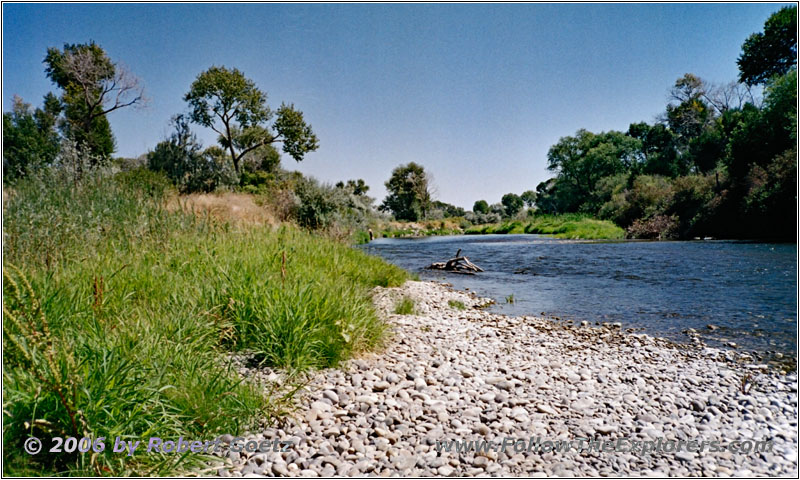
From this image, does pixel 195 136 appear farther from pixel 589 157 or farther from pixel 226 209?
pixel 589 157

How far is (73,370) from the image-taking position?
219 cm

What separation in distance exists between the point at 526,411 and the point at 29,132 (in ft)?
104

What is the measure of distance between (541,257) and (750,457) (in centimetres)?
1483

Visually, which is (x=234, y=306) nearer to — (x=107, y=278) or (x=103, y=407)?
(x=107, y=278)

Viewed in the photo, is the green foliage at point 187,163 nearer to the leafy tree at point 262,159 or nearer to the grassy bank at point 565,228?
the leafy tree at point 262,159

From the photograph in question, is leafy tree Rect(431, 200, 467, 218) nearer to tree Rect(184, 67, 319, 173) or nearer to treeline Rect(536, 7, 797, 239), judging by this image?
treeline Rect(536, 7, 797, 239)

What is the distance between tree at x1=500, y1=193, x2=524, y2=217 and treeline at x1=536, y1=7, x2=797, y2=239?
11.4m

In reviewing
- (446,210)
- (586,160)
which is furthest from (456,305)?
(446,210)

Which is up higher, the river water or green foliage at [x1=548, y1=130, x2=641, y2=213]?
green foliage at [x1=548, y1=130, x2=641, y2=213]

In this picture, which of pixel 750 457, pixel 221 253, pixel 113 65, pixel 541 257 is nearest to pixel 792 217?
pixel 541 257

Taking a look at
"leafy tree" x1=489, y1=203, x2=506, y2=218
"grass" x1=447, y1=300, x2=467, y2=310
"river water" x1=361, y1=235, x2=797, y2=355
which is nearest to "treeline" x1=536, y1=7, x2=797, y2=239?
"river water" x1=361, y1=235, x2=797, y2=355

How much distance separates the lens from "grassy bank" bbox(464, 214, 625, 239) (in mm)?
31097

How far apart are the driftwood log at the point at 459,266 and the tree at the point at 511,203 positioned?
48.8 meters

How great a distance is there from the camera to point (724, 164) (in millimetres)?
30953
